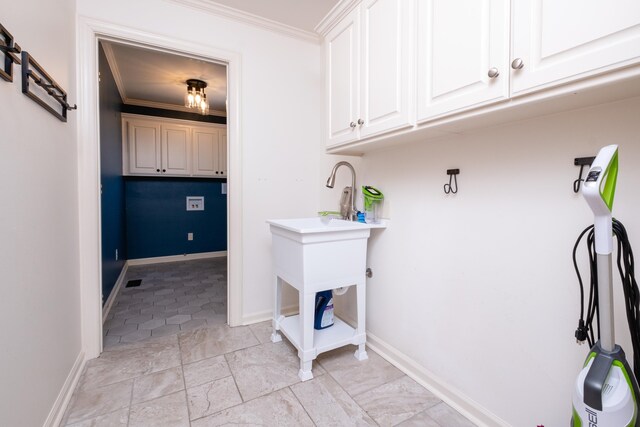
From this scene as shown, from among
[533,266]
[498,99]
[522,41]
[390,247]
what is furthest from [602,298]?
[390,247]

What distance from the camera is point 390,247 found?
192 centimetres

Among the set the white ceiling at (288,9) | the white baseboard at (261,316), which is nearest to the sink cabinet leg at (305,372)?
the white baseboard at (261,316)

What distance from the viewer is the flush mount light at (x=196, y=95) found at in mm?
3456

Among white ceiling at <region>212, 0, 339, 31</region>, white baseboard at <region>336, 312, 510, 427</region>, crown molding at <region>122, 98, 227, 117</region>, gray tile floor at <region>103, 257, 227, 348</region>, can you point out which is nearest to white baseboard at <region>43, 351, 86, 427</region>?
gray tile floor at <region>103, 257, 227, 348</region>

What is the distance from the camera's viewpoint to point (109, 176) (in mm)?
3096

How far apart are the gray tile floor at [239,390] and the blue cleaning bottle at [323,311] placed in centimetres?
19

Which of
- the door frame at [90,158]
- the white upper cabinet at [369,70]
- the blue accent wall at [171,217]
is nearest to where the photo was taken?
the white upper cabinet at [369,70]

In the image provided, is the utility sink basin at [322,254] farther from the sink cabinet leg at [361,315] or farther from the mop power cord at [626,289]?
the mop power cord at [626,289]

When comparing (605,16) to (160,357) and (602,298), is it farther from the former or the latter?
(160,357)

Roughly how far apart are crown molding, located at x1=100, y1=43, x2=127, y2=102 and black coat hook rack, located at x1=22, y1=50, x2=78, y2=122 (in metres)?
1.56

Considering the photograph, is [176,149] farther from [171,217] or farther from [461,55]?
[461,55]

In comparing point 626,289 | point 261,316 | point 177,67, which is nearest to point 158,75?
point 177,67

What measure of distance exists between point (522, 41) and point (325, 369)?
181cm

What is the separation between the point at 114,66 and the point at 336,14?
265 centimetres
